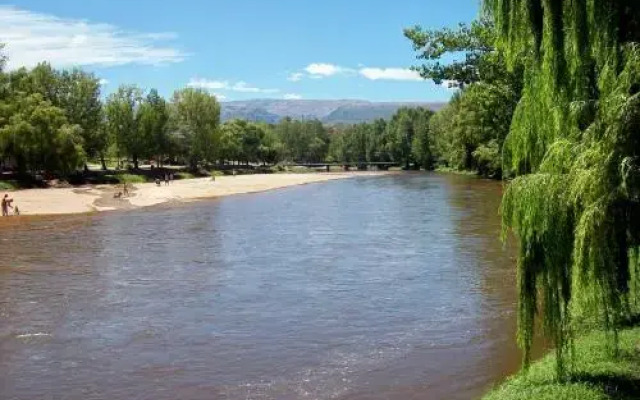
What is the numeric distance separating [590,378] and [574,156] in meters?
4.95

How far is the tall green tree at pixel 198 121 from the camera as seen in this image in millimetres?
A: 140000

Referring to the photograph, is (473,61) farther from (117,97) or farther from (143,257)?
(117,97)

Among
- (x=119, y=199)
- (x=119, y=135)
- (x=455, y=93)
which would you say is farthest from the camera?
(x=455, y=93)

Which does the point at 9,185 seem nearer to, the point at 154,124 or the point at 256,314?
the point at 154,124

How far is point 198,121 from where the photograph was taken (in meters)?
144

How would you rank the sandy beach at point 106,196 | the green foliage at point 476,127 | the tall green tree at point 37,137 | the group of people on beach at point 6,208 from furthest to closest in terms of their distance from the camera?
the tall green tree at point 37,137 → the sandy beach at point 106,196 → the group of people on beach at point 6,208 → the green foliage at point 476,127

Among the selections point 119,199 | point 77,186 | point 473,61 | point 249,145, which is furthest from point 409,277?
point 249,145

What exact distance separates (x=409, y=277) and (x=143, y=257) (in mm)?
16099

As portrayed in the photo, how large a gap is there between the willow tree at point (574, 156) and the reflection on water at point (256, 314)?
21.6ft

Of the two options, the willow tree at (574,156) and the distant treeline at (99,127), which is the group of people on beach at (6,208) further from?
the willow tree at (574,156)

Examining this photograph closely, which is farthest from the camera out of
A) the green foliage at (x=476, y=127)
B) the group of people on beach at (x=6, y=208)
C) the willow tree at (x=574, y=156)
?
the group of people on beach at (x=6, y=208)

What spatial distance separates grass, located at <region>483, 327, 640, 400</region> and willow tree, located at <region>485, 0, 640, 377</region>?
38.3 inches

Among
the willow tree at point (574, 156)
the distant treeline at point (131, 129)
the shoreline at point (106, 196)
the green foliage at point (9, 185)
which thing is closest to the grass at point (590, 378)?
the willow tree at point (574, 156)

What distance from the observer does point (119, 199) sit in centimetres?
7950
